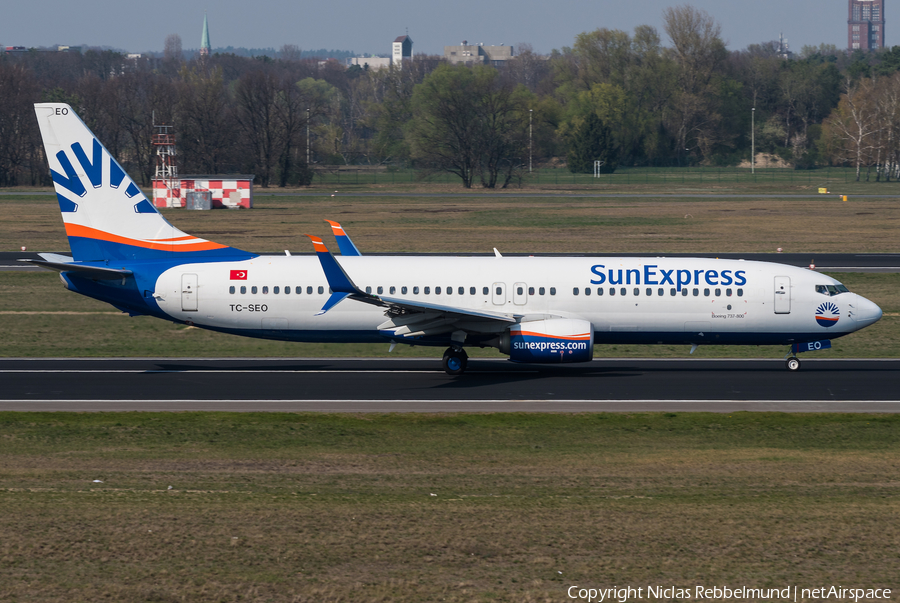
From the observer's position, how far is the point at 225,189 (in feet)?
341

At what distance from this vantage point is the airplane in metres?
32.6

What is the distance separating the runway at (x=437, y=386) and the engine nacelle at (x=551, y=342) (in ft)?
3.02

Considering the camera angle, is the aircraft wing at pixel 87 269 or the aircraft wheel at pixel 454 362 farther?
the aircraft wheel at pixel 454 362

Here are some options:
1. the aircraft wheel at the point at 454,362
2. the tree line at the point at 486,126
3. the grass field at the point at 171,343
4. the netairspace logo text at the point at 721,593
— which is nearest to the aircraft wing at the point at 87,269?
the grass field at the point at 171,343

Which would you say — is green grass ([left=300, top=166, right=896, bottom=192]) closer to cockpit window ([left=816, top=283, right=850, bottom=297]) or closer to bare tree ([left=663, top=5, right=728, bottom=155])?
bare tree ([left=663, top=5, right=728, bottom=155])

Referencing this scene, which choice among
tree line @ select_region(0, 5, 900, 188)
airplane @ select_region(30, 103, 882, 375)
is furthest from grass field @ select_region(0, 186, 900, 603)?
tree line @ select_region(0, 5, 900, 188)

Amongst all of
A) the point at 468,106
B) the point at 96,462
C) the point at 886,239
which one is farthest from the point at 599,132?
the point at 96,462

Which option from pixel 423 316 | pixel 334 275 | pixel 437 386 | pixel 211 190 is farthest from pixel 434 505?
pixel 211 190

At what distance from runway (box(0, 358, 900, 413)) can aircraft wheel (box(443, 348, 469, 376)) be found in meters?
0.36

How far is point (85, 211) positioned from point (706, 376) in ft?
73.1

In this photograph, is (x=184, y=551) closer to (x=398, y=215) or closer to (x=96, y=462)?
(x=96, y=462)

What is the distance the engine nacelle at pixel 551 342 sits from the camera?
101 feet

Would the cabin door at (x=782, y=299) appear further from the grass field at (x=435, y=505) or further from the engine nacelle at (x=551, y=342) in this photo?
the grass field at (x=435, y=505)

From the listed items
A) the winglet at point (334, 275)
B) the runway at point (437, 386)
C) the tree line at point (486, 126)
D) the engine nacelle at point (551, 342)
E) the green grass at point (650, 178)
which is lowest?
the runway at point (437, 386)
